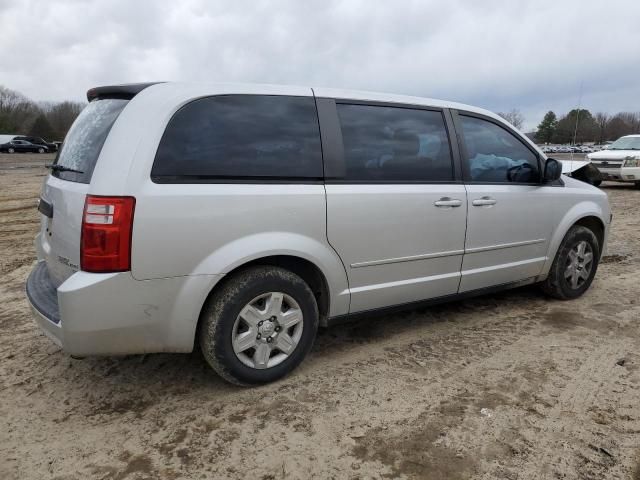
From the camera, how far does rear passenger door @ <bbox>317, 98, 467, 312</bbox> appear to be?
3225 mm

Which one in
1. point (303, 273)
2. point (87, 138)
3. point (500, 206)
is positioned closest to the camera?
point (87, 138)

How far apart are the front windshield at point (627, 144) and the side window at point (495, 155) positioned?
13465 mm

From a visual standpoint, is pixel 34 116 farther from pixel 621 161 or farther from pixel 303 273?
pixel 303 273

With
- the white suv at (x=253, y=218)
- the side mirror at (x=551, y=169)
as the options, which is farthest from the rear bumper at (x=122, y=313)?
the side mirror at (x=551, y=169)

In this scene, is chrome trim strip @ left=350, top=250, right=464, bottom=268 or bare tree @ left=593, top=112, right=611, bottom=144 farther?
bare tree @ left=593, top=112, right=611, bottom=144

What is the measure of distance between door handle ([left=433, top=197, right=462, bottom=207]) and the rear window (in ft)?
7.02

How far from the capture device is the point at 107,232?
2.51 metres

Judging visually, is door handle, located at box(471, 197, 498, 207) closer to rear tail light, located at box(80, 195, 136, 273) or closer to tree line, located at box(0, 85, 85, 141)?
rear tail light, located at box(80, 195, 136, 273)

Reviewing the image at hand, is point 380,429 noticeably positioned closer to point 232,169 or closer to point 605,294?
point 232,169

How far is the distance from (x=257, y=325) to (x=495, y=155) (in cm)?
245

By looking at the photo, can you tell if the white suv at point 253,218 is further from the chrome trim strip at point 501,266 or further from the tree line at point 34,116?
the tree line at point 34,116

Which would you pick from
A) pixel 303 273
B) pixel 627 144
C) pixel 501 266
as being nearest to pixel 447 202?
pixel 501 266

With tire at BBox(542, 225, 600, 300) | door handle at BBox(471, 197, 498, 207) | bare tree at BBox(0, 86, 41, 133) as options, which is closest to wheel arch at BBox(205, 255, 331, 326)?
door handle at BBox(471, 197, 498, 207)

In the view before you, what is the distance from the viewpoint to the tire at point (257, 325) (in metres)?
2.86
